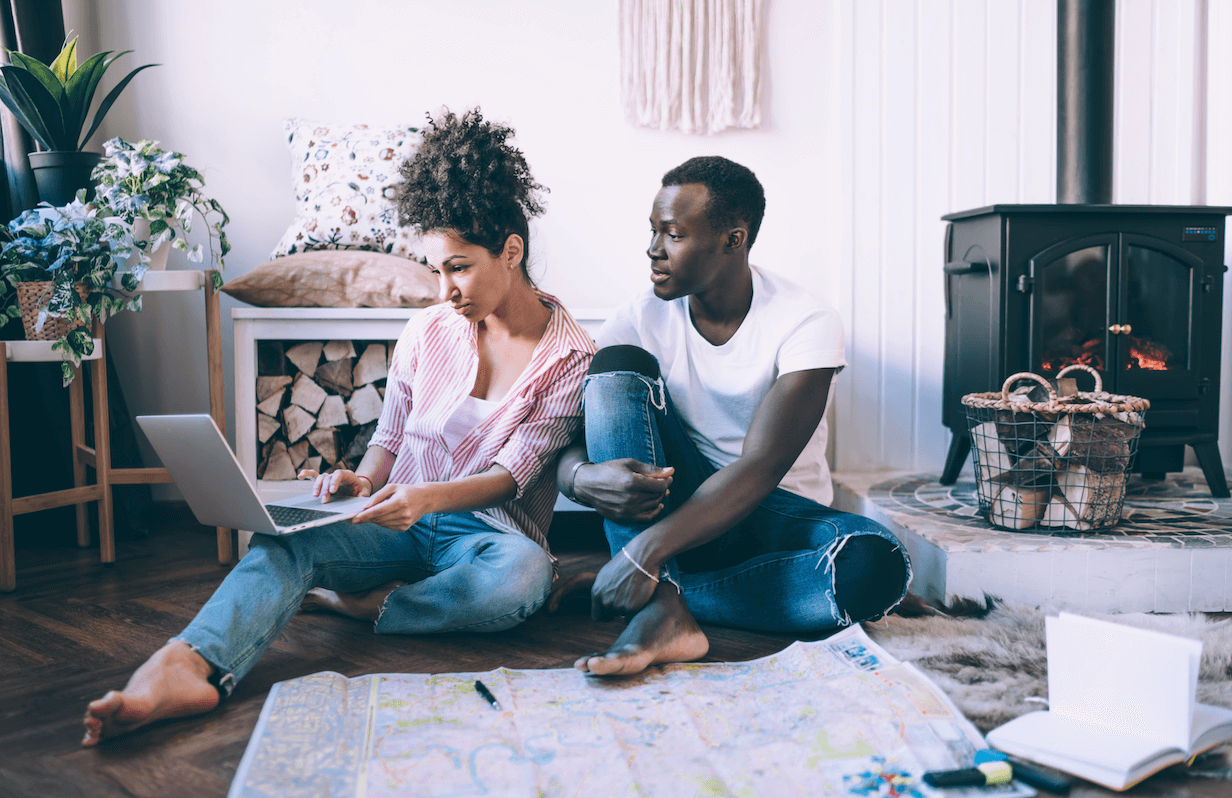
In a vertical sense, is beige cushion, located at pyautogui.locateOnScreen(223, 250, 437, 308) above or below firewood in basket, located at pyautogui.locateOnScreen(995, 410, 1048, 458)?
above

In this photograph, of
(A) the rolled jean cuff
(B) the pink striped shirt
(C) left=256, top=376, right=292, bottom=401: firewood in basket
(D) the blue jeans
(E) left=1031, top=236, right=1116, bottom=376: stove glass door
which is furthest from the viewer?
(C) left=256, top=376, right=292, bottom=401: firewood in basket

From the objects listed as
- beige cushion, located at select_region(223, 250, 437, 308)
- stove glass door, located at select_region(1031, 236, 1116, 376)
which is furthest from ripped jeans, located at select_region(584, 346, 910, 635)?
stove glass door, located at select_region(1031, 236, 1116, 376)

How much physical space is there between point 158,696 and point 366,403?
1.20 meters

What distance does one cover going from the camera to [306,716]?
3.84ft

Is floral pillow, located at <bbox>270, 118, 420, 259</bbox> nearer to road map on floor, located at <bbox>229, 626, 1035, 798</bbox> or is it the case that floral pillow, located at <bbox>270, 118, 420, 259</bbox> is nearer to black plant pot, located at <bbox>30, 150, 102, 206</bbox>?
black plant pot, located at <bbox>30, 150, 102, 206</bbox>

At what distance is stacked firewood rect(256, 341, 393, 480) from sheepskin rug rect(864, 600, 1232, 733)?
4.50 ft

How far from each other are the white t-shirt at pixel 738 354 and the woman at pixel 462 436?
139mm

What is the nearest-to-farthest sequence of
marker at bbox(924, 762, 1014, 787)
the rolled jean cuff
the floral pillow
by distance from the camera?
marker at bbox(924, 762, 1014, 787) < the rolled jean cuff < the floral pillow

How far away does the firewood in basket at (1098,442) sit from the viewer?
68.8 inches

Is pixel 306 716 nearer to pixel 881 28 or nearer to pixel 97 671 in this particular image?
pixel 97 671

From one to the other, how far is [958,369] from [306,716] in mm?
1810

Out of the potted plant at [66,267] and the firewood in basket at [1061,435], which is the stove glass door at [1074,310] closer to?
the firewood in basket at [1061,435]

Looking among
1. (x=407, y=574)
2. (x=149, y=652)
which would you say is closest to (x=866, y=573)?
(x=407, y=574)

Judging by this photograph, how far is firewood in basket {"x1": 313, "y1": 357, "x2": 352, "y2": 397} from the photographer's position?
2256 mm
